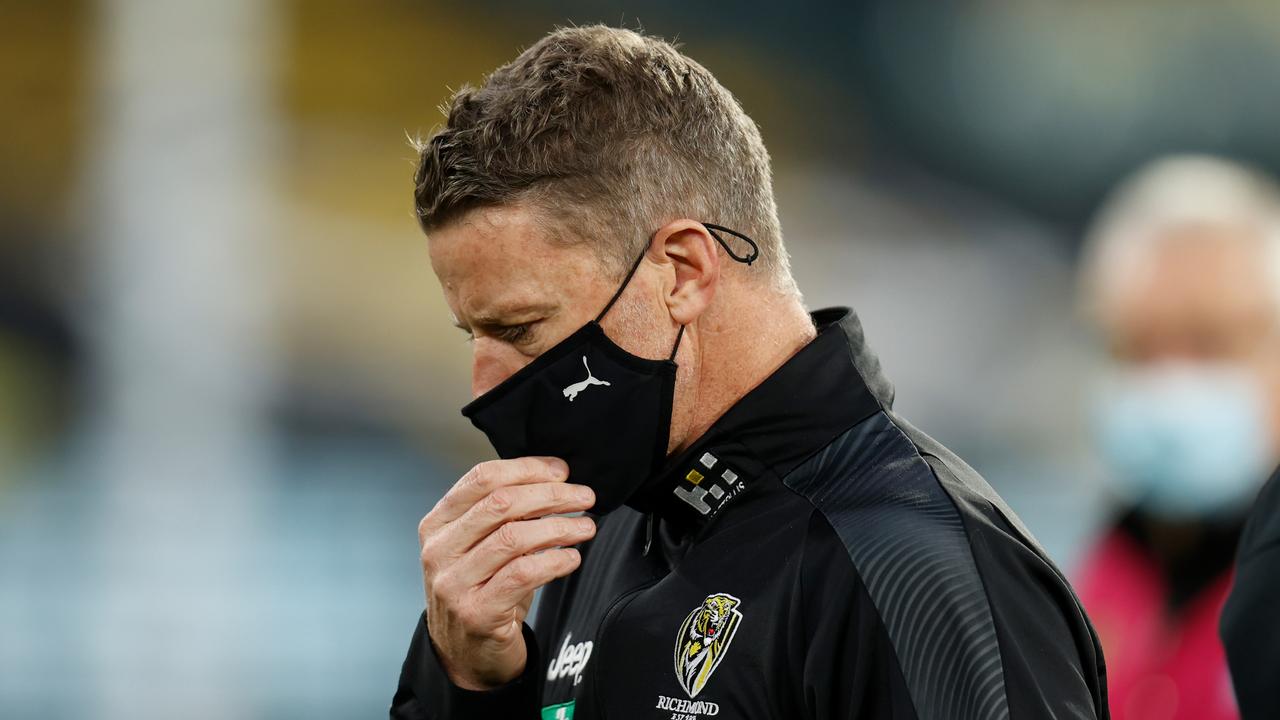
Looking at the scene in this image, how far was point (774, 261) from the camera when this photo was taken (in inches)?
71.4

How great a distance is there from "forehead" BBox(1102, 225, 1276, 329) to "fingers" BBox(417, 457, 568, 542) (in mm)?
1813

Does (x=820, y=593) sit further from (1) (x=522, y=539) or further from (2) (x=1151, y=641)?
(2) (x=1151, y=641)

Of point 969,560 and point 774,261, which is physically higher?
point 774,261

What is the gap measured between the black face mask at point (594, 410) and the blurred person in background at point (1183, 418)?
5.06ft

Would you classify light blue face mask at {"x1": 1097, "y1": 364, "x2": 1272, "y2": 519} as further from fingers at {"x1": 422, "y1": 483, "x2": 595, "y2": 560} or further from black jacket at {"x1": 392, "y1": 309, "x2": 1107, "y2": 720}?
fingers at {"x1": 422, "y1": 483, "x2": 595, "y2": 560}

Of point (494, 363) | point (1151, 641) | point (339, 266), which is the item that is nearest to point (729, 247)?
point (494, 363)

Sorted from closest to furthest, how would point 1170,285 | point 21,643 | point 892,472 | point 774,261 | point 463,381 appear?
point 892,472, point 774,261, point 1170,285, point 21,643, point 463,381

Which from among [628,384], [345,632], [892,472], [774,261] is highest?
[774,261]

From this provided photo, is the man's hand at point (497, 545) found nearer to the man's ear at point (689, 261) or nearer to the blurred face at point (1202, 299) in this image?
the man's ear at point (689, 261)

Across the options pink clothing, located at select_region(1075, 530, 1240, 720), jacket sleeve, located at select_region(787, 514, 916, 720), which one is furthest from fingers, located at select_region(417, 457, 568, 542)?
pink clothing, located at select_region(1075, 530, 1240, 720)

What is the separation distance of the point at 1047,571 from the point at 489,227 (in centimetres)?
76

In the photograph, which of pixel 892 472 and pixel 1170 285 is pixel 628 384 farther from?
pixel 1170 285

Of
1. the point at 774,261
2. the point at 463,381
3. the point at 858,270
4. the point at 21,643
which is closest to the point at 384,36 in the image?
the point at 463,381

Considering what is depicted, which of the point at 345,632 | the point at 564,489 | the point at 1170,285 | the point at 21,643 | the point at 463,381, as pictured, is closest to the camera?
the point at 564,489
